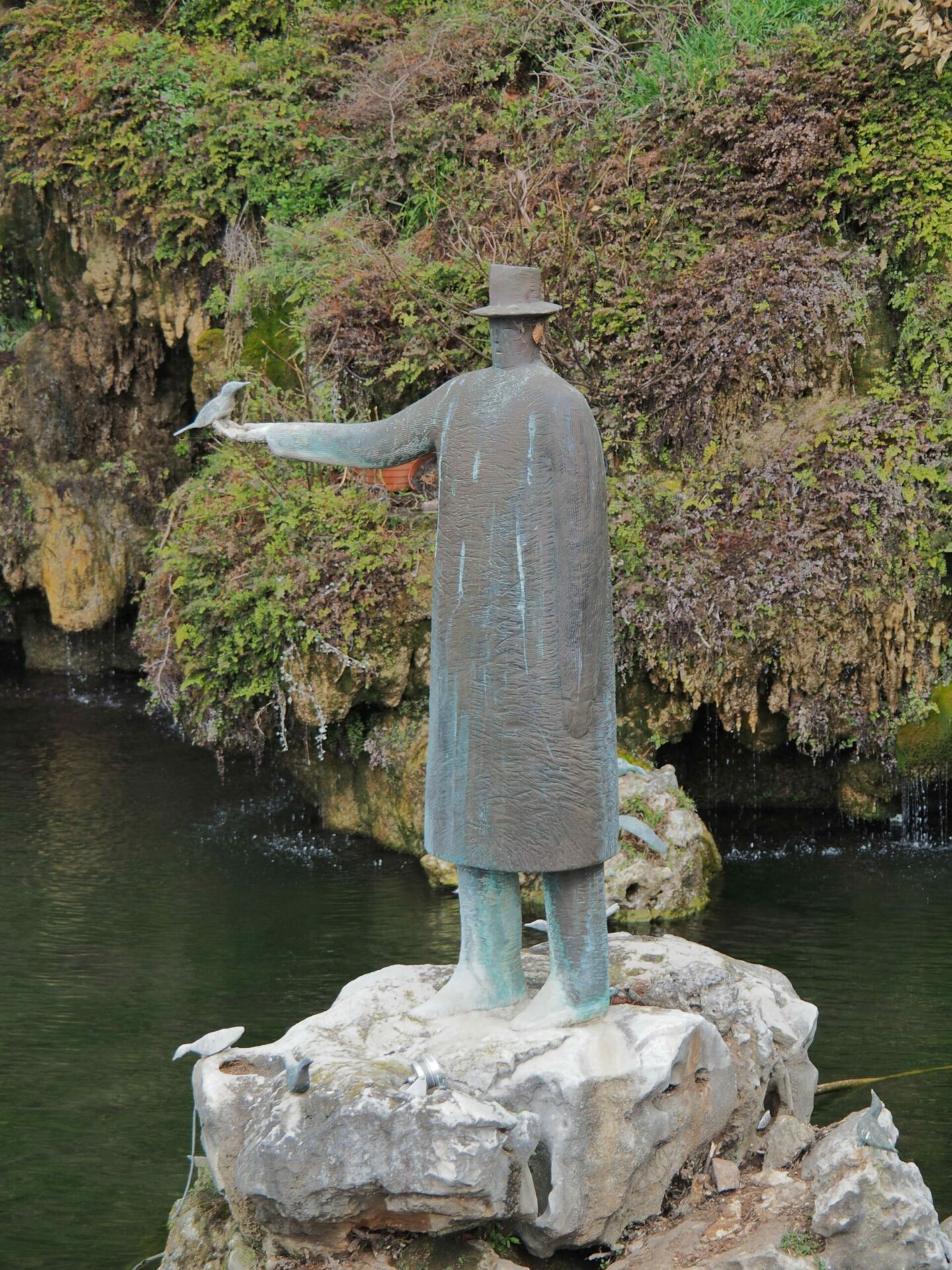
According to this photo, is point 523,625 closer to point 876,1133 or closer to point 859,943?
point 876,1133

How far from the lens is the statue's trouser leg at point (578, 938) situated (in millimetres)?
5168

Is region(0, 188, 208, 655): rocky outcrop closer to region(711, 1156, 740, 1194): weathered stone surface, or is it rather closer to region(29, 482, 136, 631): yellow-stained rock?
region(29, 482, 136, 631): yellow-stained rock

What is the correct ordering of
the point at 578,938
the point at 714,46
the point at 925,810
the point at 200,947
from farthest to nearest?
the point at 714,46 → the point at 925,810 → the point at 200,947 → the point at 578,938

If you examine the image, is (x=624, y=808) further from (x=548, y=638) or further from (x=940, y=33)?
(x=940, y=33)

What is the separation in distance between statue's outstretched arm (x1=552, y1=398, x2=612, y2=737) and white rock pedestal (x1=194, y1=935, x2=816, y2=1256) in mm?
1070

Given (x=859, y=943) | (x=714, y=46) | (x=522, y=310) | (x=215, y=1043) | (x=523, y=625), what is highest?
(x=714, y=46)

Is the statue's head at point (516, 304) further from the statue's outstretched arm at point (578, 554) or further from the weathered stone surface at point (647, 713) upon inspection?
the weathered stone surface at point (647, 713)

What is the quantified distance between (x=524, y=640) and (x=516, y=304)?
1097 mm

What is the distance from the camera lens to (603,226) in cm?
1191

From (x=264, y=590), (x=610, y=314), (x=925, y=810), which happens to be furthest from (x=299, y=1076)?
(x=610, y=314)

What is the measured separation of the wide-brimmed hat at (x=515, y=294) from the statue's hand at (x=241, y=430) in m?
0.87

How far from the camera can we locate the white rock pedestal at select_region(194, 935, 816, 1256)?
15.3 ft

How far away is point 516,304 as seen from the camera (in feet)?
16.6

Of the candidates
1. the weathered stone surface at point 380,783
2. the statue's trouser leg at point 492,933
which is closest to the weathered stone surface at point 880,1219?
the statue's trouser leg at point 492,933
